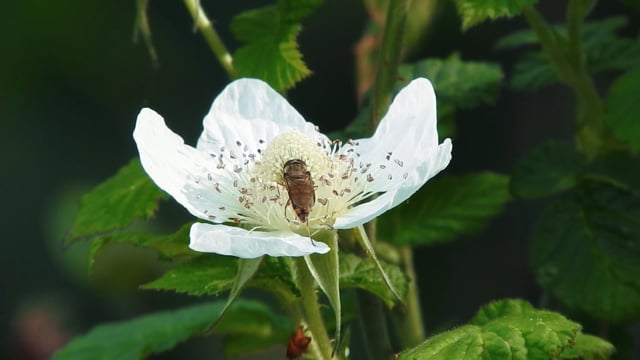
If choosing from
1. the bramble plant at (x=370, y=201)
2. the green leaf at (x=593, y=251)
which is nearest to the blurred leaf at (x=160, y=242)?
the bramble plant at (x=370, y=201)

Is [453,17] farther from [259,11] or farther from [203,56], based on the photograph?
[259,11]

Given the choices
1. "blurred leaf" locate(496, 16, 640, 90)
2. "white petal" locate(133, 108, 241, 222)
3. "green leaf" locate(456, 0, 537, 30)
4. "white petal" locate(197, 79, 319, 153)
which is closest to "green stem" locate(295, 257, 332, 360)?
"white petal" locate(133, 108, 241, 222)

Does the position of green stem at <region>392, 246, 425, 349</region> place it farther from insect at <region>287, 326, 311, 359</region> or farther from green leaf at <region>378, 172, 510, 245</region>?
insect at <region>287, 326, 311, 359</region>

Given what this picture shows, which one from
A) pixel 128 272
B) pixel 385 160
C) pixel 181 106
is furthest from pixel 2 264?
Result: pixel 385 160

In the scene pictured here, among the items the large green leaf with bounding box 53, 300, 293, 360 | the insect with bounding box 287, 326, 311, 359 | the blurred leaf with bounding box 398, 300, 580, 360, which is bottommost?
the large green leaf with bounding box 53, 300, 293, 360

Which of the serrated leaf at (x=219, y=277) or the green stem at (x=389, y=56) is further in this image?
the green stem at (x=389, y=56)

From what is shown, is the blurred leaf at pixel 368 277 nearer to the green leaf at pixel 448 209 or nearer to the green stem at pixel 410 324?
the green stem at pixel 410 324
